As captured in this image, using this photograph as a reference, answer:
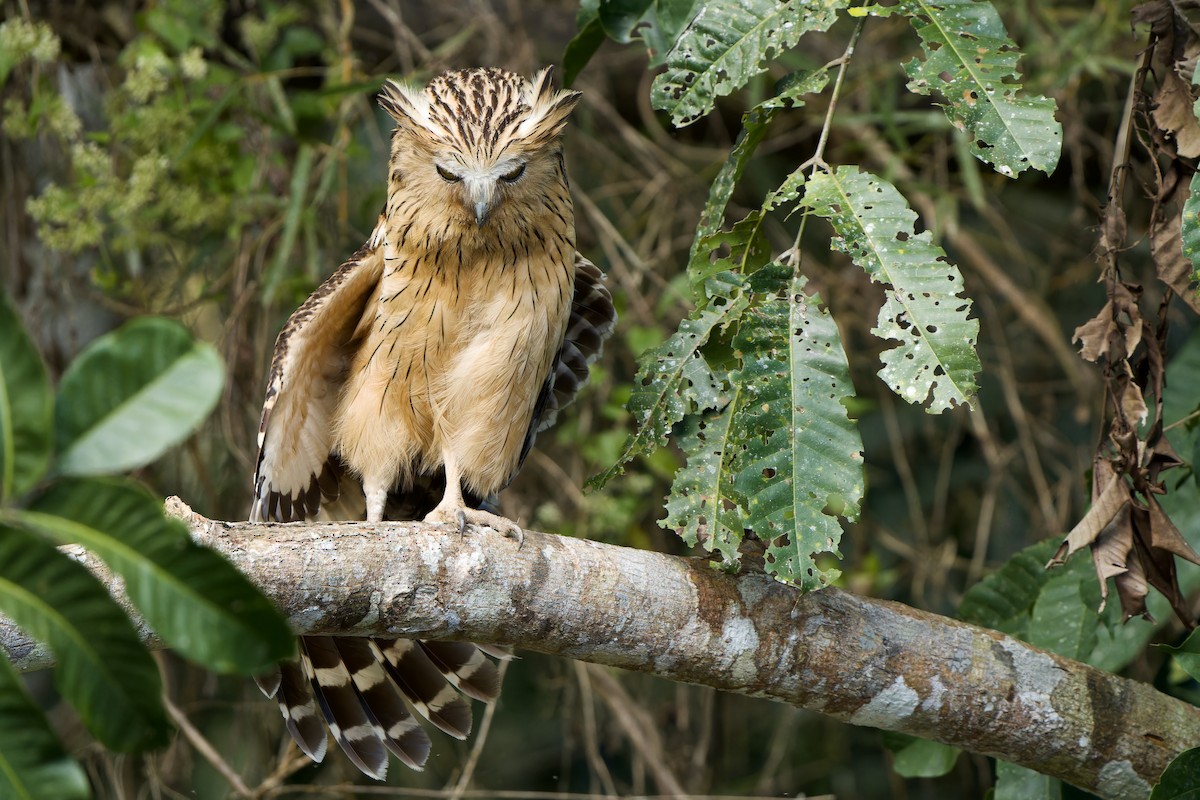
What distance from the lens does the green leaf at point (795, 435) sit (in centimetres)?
175

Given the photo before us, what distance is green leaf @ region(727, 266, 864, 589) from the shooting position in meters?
1.75

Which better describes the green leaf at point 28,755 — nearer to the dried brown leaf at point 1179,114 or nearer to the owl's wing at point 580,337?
the dried brown leaf at point 1179,114

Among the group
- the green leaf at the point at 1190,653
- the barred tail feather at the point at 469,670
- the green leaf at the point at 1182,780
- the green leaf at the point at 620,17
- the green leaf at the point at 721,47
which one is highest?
the green leaf at the point at 620,17

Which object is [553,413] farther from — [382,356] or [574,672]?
[574,672]

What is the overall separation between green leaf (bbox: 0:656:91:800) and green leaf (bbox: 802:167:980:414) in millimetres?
1231

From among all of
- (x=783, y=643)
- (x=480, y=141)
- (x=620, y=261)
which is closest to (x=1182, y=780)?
(x=783, y=643)

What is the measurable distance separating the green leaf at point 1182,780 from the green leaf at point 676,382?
2.98ft

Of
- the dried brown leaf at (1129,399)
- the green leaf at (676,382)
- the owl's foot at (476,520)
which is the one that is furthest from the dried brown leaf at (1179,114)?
the owl's foot at (476,520)

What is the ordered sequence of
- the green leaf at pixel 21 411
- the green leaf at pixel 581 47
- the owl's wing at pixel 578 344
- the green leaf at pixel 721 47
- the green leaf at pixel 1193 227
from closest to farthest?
1. the green leaf at pixel 21 411
2. the green leaf at pixel 1193 227
3. the green leaf at pixel 721 47
4. the green leaf at pixel 581 47
5. the owl's wing at pixel 578 344

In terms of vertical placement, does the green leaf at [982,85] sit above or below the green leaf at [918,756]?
above

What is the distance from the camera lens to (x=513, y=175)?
243 centimetres

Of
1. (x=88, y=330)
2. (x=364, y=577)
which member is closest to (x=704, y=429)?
(x=364, y=577)

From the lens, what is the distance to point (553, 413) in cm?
295

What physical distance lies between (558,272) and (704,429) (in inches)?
28.6
